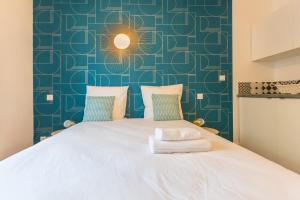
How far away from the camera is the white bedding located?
71 cm

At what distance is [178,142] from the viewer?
1.22 metres

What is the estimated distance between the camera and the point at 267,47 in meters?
2.78

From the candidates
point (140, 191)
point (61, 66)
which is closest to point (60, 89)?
point (61, 66)

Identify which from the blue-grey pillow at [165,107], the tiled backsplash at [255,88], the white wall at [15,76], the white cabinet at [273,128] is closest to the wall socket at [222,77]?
the tiled backsplash at [255,88]

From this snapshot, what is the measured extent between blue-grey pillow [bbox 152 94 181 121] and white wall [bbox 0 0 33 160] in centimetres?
166

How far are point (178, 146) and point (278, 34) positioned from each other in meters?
2.22

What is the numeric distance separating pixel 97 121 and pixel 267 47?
234cm

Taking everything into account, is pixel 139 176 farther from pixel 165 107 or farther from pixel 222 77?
pixel 222 77

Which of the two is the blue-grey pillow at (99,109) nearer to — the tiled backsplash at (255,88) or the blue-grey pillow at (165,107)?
the blue-grey pillow at (165,107)

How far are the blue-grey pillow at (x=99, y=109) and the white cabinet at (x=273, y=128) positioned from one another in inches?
72.5

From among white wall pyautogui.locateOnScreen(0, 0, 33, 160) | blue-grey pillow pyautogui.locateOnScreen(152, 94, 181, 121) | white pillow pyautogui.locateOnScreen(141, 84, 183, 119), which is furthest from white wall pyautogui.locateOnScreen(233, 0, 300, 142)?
white wall pyautogui.locateOnScreen(0, 0, 33, 160)

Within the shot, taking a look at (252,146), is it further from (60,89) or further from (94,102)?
(60,89)

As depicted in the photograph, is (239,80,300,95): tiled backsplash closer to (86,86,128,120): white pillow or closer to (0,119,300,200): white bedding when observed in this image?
(86,86,128,120): white pillow

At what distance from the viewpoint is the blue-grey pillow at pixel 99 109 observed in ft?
8.41
